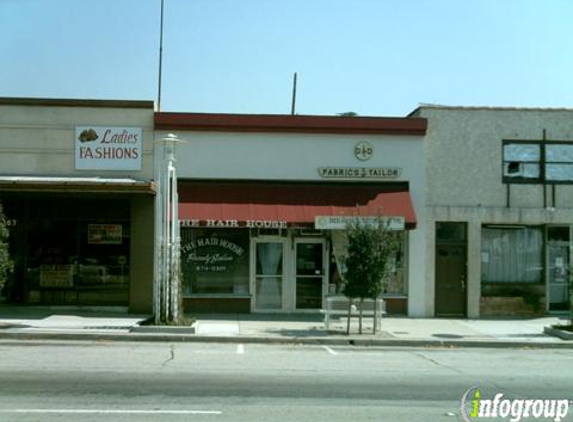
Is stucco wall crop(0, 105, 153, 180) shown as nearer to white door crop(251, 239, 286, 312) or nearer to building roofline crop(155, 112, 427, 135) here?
building roofline crop(155, 112, 427, 135)

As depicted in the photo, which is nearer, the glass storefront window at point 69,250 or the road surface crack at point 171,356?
the road surface crack at point 171,356

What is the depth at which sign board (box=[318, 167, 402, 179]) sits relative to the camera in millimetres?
19766

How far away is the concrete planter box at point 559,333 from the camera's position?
1636cm

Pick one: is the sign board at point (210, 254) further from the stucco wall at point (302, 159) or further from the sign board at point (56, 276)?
the sign board at point (56, 276)

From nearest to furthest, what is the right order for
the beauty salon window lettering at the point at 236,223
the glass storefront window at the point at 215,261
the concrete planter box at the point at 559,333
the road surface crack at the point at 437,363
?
the road surface crack at the point at 437,363 < the concrete planter box at the point at 559,333 < the beauty salon window lettering at the point at 236,223 < the glass storefront window at the point at 215,261

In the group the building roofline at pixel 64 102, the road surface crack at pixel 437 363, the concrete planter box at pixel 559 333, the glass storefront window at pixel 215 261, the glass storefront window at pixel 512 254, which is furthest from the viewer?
the glass storefront window at pixel 512 254

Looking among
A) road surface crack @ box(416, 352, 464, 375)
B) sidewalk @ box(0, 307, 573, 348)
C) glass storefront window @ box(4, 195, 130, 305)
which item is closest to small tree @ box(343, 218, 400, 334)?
sidewalk @ box(0, 307, 573, 348)

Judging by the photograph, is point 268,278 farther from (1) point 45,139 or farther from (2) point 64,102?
(2) point 64,102

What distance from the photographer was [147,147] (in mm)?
19422

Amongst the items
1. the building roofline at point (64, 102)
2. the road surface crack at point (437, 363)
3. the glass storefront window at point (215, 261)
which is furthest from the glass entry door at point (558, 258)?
the building roofline at point (64, 102)

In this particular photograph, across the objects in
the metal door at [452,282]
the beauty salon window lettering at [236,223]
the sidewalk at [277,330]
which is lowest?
the sidewalk at [277,330]

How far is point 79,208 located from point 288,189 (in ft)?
18.9

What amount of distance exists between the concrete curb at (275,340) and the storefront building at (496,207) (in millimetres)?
4297

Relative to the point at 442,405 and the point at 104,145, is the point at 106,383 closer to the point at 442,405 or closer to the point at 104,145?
the point at 442,405
